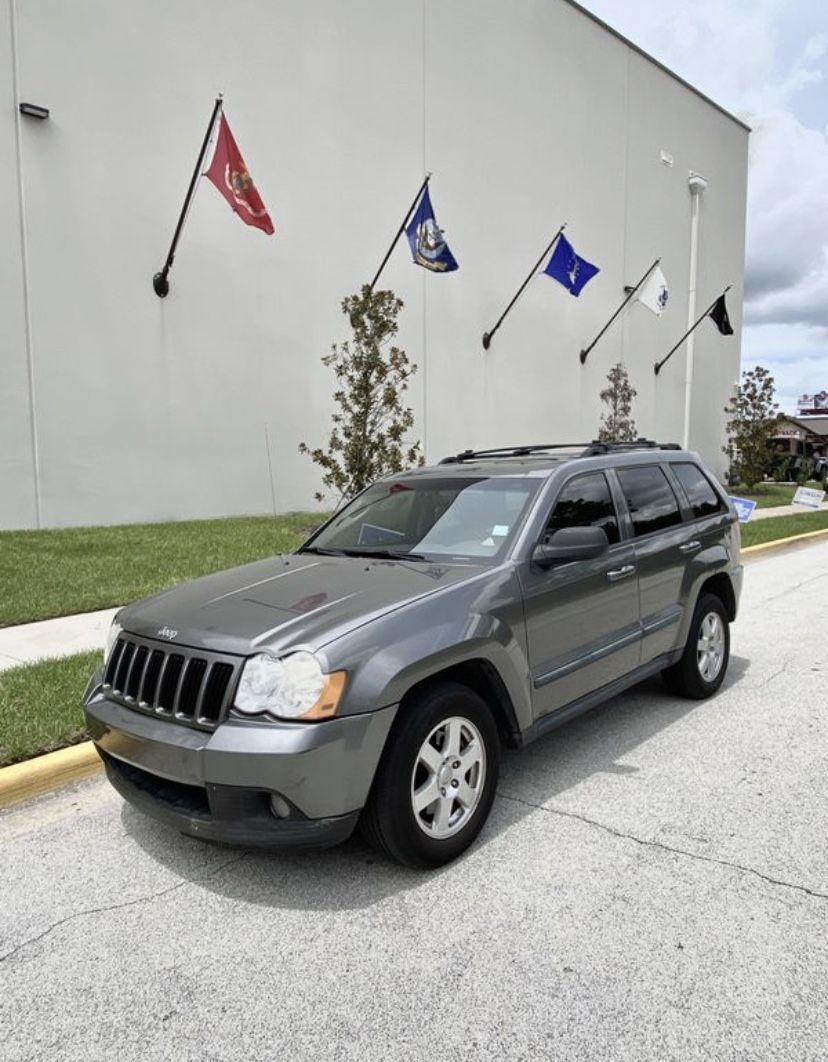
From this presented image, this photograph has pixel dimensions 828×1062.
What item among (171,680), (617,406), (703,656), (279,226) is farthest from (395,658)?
(617,406)

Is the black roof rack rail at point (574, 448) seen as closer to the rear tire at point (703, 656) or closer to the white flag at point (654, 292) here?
the rear tire at point (703, 656)

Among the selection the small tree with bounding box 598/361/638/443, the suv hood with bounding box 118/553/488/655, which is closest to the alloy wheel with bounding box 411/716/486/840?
the suv hood with bounding box 118/553/488/655

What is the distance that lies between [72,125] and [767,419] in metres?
24.1

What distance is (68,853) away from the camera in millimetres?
3453

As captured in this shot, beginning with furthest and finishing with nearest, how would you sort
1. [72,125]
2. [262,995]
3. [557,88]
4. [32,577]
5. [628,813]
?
[557,88], [72,125], [32,577], [628,813], [262,995]

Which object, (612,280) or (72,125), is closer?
(72,125)

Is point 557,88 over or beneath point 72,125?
over

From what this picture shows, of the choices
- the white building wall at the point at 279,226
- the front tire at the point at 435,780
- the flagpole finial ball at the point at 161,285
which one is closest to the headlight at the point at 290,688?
the front tire at the point at 435,780

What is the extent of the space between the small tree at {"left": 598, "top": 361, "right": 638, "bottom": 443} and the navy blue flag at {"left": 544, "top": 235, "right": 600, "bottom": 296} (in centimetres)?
401

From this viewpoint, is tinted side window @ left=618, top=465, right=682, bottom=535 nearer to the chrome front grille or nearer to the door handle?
the door handle

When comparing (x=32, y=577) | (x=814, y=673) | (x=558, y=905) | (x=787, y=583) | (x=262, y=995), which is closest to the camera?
(x=262, y=995)

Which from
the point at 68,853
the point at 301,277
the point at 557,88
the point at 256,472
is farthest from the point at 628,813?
the point at 557,88

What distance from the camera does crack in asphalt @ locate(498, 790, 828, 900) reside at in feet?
10.1

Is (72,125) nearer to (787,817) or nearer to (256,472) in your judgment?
(256,472)
